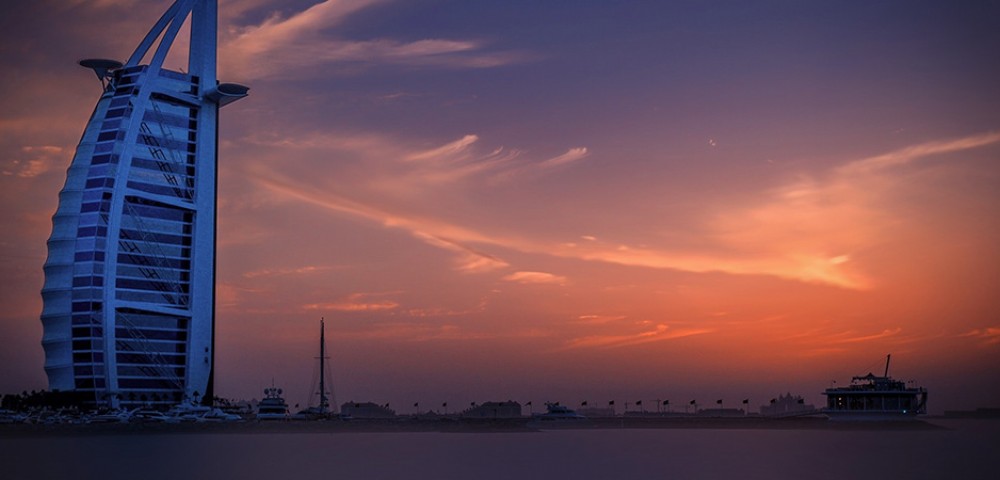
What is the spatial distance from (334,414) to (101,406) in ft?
170

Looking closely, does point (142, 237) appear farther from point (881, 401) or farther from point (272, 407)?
point (881, 401)

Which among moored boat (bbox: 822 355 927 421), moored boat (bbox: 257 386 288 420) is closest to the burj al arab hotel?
moored boat (bbox: 257 386 288 420)

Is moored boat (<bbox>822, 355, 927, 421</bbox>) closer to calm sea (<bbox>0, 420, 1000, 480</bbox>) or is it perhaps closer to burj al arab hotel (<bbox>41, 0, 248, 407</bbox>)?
calm sea (<bbox>0, 420, 1000, 480</bbox>)

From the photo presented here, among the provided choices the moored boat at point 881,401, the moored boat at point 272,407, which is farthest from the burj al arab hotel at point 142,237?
the moored boat at point 881,401

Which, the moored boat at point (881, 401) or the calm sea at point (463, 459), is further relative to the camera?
the moored boat at point (881, 401)

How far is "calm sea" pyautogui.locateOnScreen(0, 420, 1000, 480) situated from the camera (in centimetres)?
8750

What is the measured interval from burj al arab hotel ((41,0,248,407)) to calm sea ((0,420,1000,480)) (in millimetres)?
20064

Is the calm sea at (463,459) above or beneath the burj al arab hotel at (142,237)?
beneath

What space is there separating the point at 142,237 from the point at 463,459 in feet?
240

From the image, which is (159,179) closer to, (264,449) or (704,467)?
(264,449)

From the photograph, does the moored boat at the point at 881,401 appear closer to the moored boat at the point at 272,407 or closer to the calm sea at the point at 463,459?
the calm sea at the point at 463,459

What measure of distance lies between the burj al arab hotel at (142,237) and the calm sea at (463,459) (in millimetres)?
20064

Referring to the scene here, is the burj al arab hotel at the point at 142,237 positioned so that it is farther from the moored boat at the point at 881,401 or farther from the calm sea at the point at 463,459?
the moored boat at the point at 881,401

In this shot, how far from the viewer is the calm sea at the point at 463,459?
287 feet
